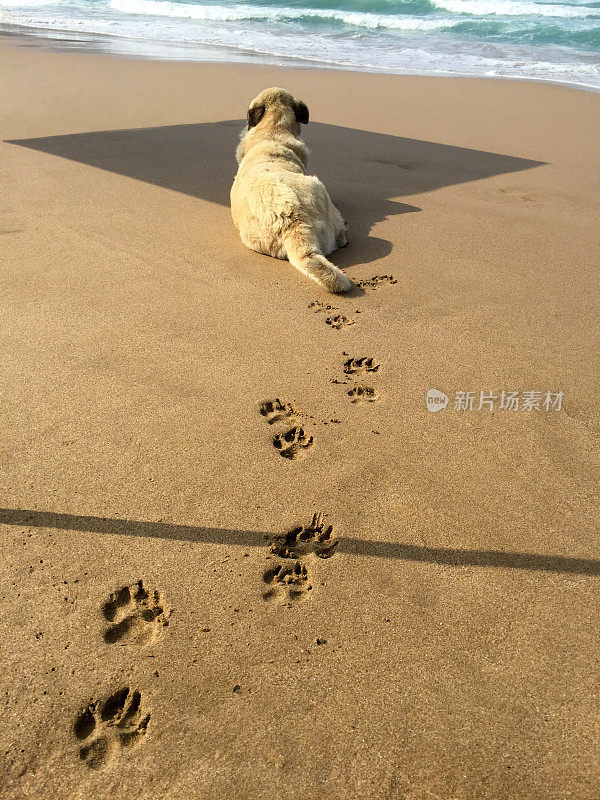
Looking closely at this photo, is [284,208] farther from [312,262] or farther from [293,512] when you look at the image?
[293,512]

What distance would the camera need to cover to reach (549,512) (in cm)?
288

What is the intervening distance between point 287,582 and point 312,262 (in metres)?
2.70

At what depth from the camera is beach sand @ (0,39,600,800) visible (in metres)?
2.02

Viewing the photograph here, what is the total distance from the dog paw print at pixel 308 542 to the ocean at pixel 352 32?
39.2 ft

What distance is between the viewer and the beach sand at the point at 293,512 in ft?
6.61

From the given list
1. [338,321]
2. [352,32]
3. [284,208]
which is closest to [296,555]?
[338,321]

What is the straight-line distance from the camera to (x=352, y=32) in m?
19.4

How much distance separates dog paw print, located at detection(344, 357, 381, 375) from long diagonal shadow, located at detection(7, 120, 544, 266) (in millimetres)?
1936

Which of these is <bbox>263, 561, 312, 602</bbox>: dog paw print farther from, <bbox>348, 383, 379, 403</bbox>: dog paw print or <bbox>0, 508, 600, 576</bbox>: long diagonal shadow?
<bbox>348, 383, 379, 403</bbox>: dog paw print

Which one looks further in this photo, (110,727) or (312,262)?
(312,262)

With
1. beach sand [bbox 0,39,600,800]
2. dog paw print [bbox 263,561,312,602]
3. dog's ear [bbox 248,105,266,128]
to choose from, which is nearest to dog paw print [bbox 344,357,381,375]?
beach sand [bbox 0,39,600,800]

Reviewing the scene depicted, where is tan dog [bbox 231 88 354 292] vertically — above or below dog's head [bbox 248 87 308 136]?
below

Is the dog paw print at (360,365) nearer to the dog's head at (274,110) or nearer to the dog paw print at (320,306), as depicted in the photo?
the dog paw print at (320,306)

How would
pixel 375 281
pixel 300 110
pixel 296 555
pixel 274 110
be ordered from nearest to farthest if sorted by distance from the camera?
pixel 296 555, pixel 375 281, pixel 274 110, pixel 300 110
